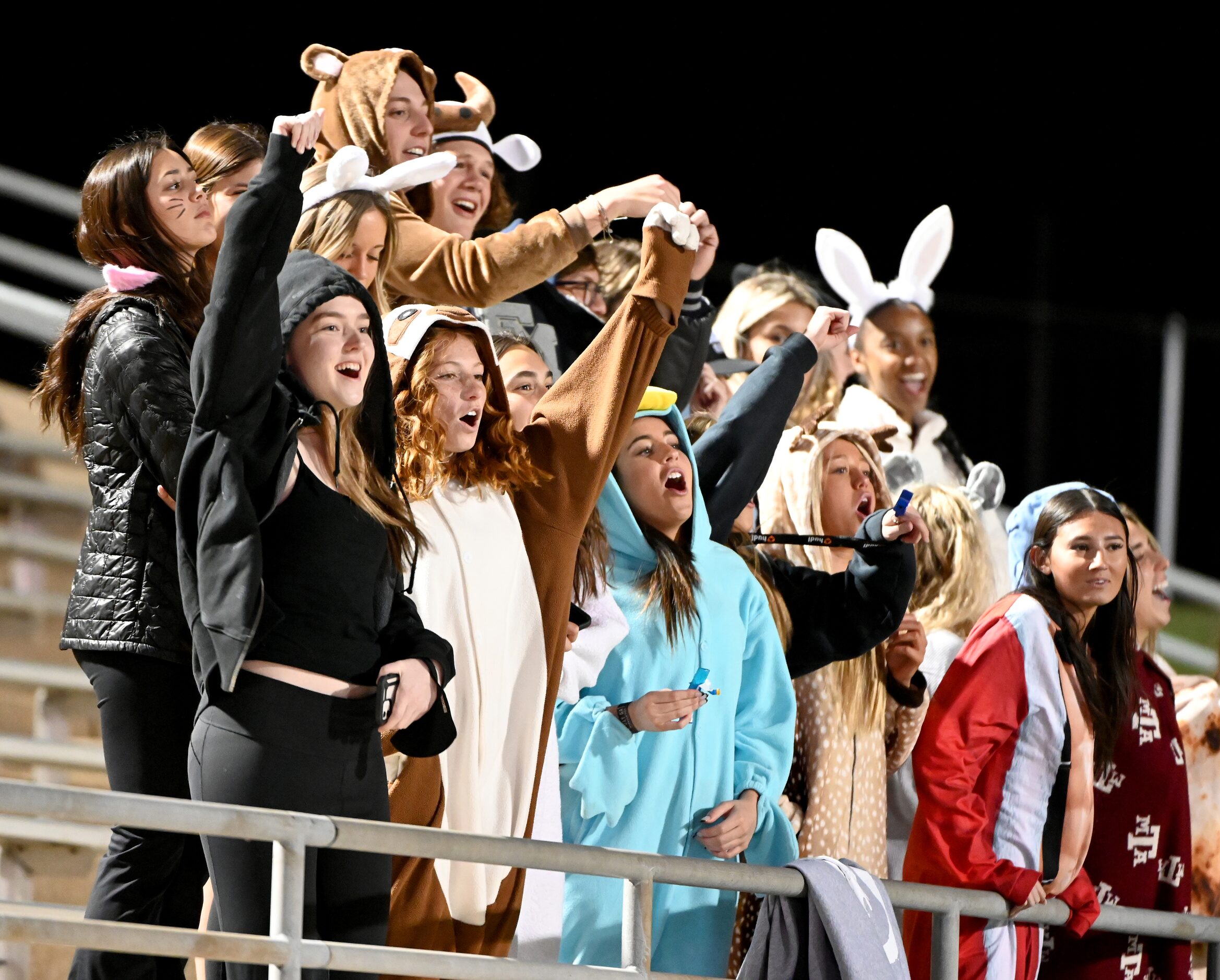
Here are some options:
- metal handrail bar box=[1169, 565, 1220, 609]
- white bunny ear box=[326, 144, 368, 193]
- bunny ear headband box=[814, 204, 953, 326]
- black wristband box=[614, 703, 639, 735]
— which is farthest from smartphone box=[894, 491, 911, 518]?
metal handrail bar box=[1169, 565, 1220, 609]

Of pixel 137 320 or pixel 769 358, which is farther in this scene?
pixel 769 358

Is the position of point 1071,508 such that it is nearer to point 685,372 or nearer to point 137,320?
point 685,372

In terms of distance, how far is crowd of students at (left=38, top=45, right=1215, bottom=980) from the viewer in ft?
8.61

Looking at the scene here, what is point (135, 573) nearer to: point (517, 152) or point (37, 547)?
point (517, 152)

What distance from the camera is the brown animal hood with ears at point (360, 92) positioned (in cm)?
401

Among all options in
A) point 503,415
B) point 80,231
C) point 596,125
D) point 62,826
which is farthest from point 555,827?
point 596,125

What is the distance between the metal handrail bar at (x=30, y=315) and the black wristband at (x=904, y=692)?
10.2 ft

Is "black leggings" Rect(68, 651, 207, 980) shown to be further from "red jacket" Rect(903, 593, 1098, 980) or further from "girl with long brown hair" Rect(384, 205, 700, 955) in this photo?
"red jacket" Rect(903, 593, 1098, 980)

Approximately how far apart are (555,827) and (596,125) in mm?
8890

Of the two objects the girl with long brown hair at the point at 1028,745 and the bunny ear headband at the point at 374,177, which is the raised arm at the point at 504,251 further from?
the girl with long brown hair at the point at 1028,745

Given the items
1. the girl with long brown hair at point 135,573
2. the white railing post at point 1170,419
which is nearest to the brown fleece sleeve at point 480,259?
the girl with long brown hair at point 135,573

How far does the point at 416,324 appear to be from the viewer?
3.23 meters

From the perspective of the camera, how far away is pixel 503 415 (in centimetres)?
326

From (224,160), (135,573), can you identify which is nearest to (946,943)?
(135,573)
